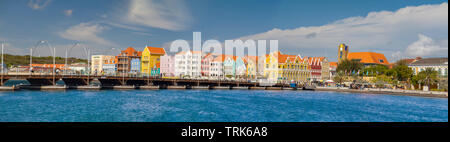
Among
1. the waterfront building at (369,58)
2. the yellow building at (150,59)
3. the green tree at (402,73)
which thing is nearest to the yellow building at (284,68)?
the green tree at (402,73)

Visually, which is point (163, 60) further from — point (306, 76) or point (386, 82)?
point (386, 82)

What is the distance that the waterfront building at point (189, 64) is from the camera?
11319 cm

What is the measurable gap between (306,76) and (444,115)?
72.4 m

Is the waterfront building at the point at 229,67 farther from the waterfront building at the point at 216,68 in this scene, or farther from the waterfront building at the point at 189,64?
the waterfront building at the point at 189,64

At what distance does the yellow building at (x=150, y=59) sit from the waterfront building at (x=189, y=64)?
11209 millimetres

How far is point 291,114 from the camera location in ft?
122

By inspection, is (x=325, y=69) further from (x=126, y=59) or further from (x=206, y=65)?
(x=126, y=59)

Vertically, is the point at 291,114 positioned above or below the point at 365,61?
below

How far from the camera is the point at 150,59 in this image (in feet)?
392

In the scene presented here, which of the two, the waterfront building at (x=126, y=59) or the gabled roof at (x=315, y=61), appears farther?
the waterfront building at (x=126, y=59)

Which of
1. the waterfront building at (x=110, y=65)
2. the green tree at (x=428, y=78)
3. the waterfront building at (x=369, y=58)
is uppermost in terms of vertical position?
the waterfront building at (x=369, y=58)
